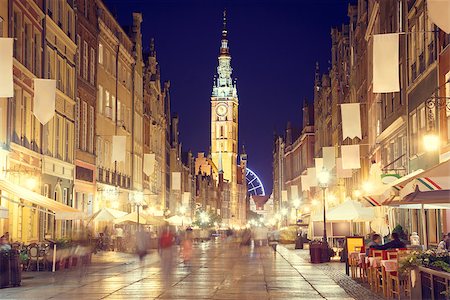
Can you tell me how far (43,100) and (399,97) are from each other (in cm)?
1902

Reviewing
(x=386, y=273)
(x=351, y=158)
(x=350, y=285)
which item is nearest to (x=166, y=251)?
(x=350, y=285)

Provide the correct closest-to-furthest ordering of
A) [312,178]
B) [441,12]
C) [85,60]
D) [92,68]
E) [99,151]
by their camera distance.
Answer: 1. [441,12]
2. [85,60]
3. [92,68]
4. [99,151]
5. [312,178]

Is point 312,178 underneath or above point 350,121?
underneath

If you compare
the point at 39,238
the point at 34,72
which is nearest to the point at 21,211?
the point at 39,238

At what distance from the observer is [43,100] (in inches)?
1200

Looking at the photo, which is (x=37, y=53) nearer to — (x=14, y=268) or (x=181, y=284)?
(x=14, y=268)

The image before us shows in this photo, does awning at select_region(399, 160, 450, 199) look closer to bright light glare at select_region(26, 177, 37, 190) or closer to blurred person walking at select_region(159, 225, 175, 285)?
blurred person walking at select_region(159, 225, 175, 285)

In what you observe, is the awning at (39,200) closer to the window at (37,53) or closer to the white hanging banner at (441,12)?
the window at (37,53)

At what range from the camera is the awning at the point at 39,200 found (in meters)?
28.6

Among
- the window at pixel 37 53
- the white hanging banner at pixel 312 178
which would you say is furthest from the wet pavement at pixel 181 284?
the white hanging banner at pixel 312 178

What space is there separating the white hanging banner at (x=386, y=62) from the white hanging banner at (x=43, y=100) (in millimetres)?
12177

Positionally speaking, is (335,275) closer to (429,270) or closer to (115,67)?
(429,270)

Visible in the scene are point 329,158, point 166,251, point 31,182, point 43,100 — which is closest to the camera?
point 43,100

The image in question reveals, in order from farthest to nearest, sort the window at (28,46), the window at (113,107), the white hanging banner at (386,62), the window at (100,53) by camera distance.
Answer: the window at (113,107) < the window at (100,53) < the window at (28,46) < the white hanging banner at (386,62)
